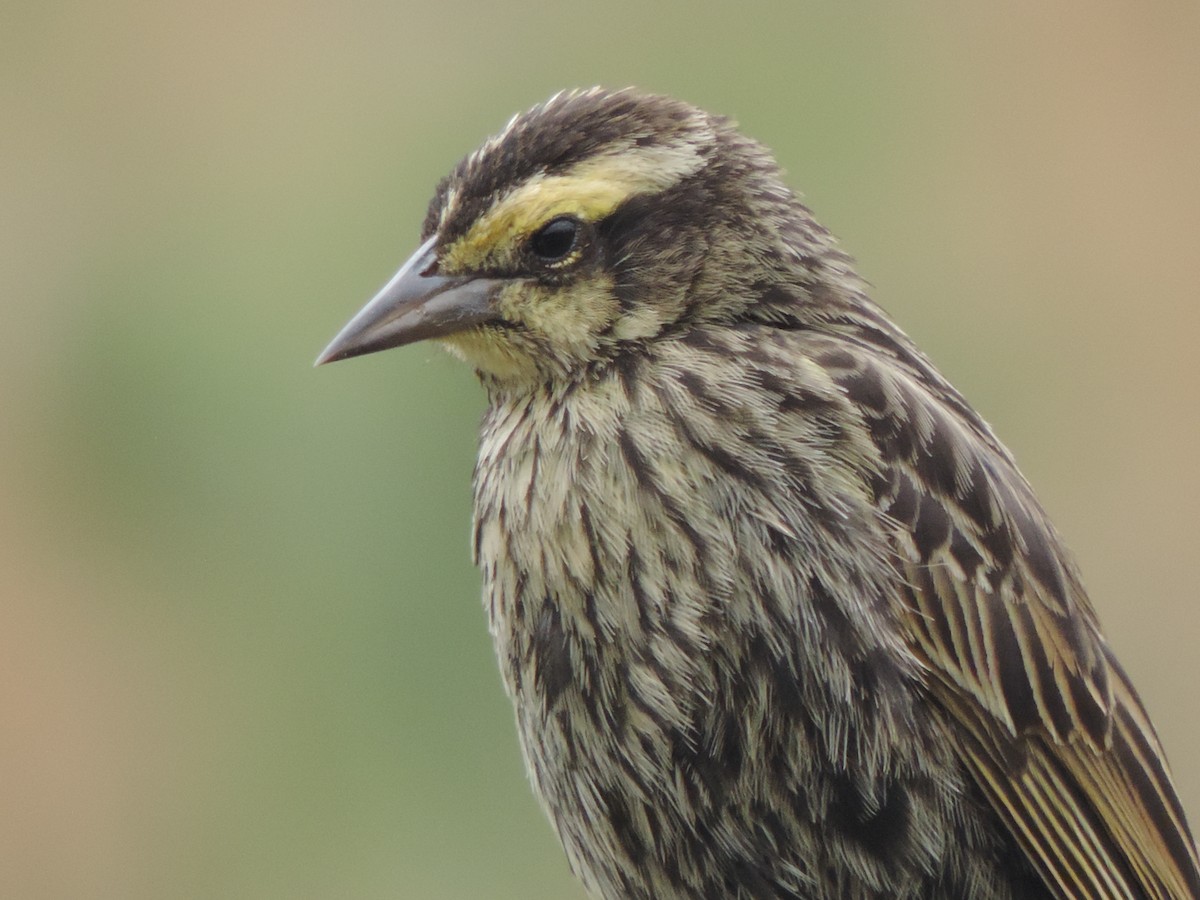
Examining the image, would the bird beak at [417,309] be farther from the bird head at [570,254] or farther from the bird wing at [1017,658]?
the bird wing at [1017,658]

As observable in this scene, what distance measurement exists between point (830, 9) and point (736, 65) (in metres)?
0.59

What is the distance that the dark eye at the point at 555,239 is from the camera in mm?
2959

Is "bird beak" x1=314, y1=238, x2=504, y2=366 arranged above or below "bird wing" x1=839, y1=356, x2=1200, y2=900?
above

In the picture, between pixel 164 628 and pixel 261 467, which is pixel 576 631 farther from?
pixel 164 628

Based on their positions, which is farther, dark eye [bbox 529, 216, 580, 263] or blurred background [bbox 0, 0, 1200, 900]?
blurred background [bbox 0, 0, 1200, 900]

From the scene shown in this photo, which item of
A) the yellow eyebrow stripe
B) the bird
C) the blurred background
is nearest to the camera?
the bird

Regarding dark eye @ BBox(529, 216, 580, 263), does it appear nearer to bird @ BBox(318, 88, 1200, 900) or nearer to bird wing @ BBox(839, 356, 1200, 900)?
bird @ BBox(318, 88, 1200, 900)

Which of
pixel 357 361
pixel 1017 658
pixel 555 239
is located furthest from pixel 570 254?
pixel 357 361

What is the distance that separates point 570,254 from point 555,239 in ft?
0.11

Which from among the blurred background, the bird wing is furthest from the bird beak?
the blurred background

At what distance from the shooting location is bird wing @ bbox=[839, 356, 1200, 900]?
2900mm

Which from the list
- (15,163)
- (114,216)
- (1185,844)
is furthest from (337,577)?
(1185,844)

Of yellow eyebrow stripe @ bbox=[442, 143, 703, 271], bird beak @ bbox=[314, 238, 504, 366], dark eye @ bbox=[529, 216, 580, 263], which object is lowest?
bird beak @ bbox=[314, 238, 504, 366]

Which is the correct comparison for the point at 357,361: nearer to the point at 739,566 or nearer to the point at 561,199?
the point at 561,199
